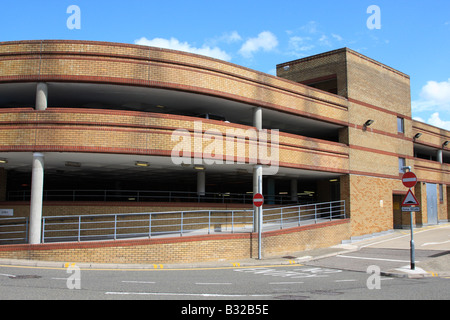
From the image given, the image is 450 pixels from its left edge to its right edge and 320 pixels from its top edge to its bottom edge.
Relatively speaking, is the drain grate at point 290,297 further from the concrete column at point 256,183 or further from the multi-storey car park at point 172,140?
the concrete column at point 256,183

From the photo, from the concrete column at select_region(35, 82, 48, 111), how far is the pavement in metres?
5.51

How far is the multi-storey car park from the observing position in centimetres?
1534

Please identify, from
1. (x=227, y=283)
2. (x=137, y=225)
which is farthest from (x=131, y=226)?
(x=227, y=283)

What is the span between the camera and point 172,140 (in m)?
16.2
